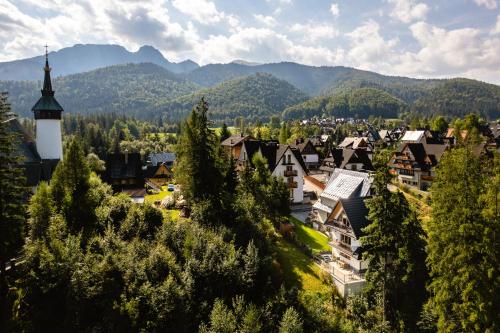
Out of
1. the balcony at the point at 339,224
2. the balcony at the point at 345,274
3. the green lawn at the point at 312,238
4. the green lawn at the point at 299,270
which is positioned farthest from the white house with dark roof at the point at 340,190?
the balcony at the point at 345,274

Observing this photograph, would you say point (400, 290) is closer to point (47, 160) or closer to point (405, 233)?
point (405, 233)

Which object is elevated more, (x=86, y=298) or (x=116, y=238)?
(x=116, y=238)

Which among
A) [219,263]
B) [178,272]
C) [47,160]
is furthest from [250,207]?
[47,160]

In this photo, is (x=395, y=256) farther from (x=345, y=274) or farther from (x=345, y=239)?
(x=345, y=239)

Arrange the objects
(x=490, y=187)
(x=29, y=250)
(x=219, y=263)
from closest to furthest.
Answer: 1. (x=490, y=187)
2. (x=29, y=250)
3. (x=219, y=263)

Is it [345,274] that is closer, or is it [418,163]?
[345,274]

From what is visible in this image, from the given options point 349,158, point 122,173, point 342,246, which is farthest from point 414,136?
point 122,173
